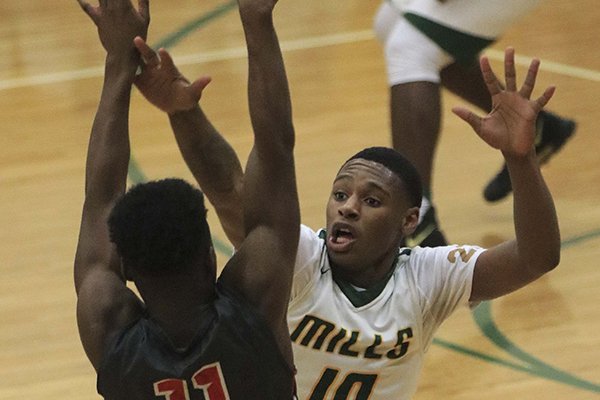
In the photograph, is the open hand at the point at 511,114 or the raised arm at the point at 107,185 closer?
the raised arm at the point at 107,185

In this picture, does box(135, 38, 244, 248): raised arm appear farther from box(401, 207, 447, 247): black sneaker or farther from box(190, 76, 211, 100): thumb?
box(401, 207, 447, 247): black sneaker

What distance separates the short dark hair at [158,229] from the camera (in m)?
2.33

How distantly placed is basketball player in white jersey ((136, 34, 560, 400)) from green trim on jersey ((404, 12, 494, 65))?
1566mm

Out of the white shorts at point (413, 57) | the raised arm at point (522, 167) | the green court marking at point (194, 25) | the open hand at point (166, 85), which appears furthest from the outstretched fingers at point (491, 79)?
the green court marking at point (194, 25)

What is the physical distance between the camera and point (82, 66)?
23.9ft

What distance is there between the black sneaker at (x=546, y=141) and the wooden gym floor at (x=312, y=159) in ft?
0.35

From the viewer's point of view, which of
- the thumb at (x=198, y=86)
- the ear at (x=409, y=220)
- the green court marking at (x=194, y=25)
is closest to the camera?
the thumb at (x=198, y=86)

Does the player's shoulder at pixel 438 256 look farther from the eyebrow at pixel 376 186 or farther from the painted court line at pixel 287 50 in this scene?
the painted court line at pixel 287 50

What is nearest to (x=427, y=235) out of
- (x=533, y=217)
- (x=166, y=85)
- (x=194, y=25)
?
(x=533, y=217)

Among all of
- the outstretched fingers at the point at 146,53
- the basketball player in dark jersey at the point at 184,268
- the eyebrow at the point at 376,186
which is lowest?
the eyebrow at the point at 376,186

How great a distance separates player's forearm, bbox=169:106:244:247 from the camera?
3.14 m

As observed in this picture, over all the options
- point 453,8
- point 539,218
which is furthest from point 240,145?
point 539,218

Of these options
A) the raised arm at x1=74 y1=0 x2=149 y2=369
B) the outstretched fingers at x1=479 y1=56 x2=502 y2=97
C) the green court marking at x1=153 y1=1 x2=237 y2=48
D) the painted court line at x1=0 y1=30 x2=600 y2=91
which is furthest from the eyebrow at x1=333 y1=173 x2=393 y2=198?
the green court marking at x1=153 y1=1 x2=237 y2=48

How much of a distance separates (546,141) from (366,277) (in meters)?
2.40
